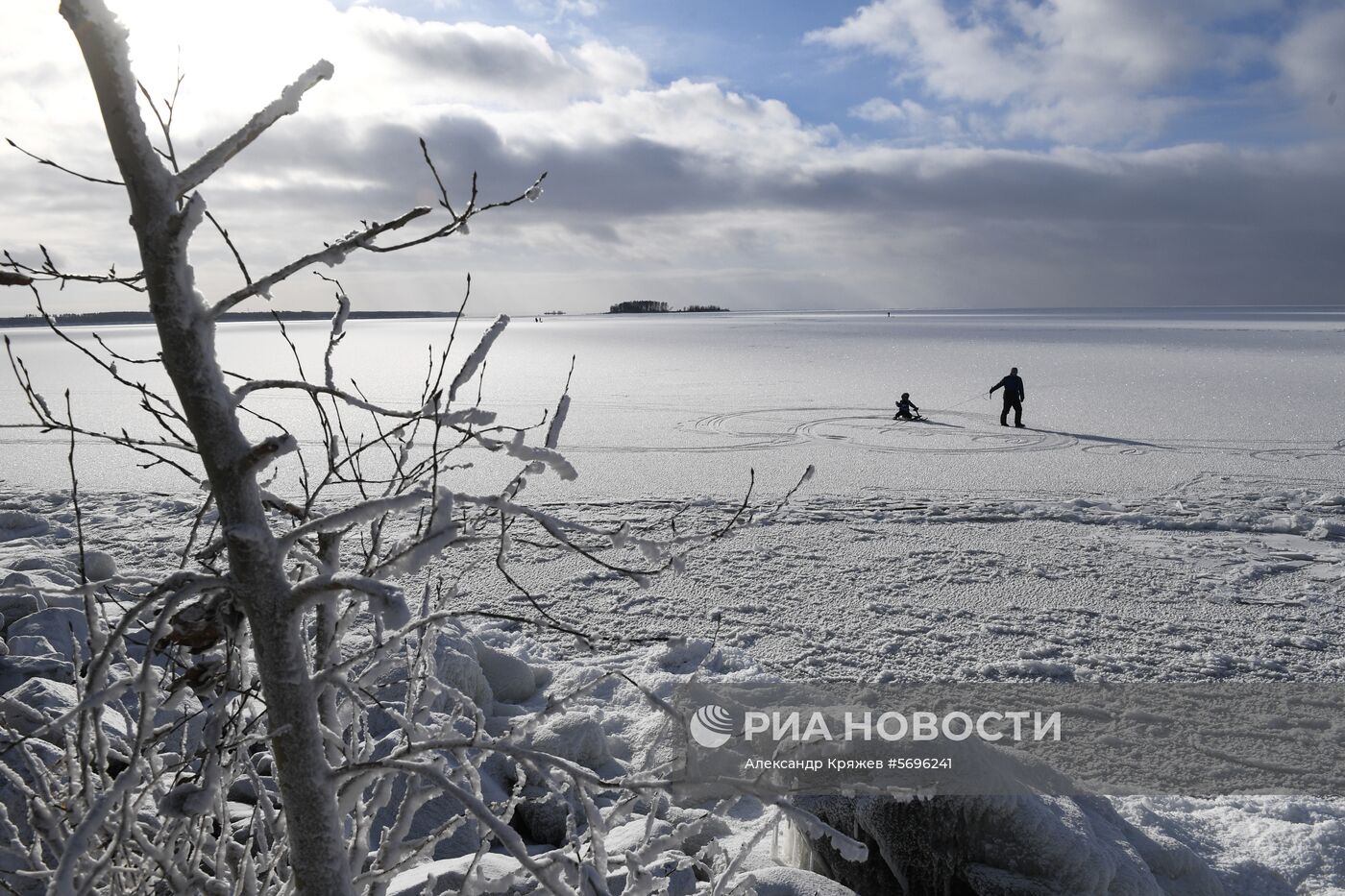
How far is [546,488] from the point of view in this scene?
11562 millimetres

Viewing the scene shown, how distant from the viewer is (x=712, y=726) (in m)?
4.95

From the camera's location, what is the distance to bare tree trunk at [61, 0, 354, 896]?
1.10 metres

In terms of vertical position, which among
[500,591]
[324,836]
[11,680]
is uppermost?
[324,836]

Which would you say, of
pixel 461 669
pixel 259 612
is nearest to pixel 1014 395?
pixel 461 669

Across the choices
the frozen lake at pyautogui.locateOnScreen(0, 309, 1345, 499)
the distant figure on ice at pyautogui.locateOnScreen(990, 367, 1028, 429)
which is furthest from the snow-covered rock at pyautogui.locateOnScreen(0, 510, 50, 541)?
the distant figure on ice at pyautogui.locateOnScreen(990, 367, 1028, 429)

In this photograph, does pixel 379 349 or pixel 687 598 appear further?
pixel 379 349

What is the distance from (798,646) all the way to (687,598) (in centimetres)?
128

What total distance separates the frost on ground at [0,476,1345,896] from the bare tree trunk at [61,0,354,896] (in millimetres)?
1048

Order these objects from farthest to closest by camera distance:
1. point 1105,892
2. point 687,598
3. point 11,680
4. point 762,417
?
point 762,417 < point 687,598 < point 11,680 < point 1105,892

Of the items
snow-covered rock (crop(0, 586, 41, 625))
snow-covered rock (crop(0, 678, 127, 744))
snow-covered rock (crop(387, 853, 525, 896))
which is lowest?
snow-covered rock (crop(387, 853, 525, 896))

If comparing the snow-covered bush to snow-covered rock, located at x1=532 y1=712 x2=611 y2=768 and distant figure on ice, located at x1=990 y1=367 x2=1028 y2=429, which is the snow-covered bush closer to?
snow-covered rock, located at x1=532 y1=712 x2=611 y2=768

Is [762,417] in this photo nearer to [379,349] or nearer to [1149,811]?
[1149,811]

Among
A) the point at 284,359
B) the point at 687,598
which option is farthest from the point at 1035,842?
the point at 284,359

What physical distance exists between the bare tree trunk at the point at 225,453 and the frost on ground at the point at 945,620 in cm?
105
